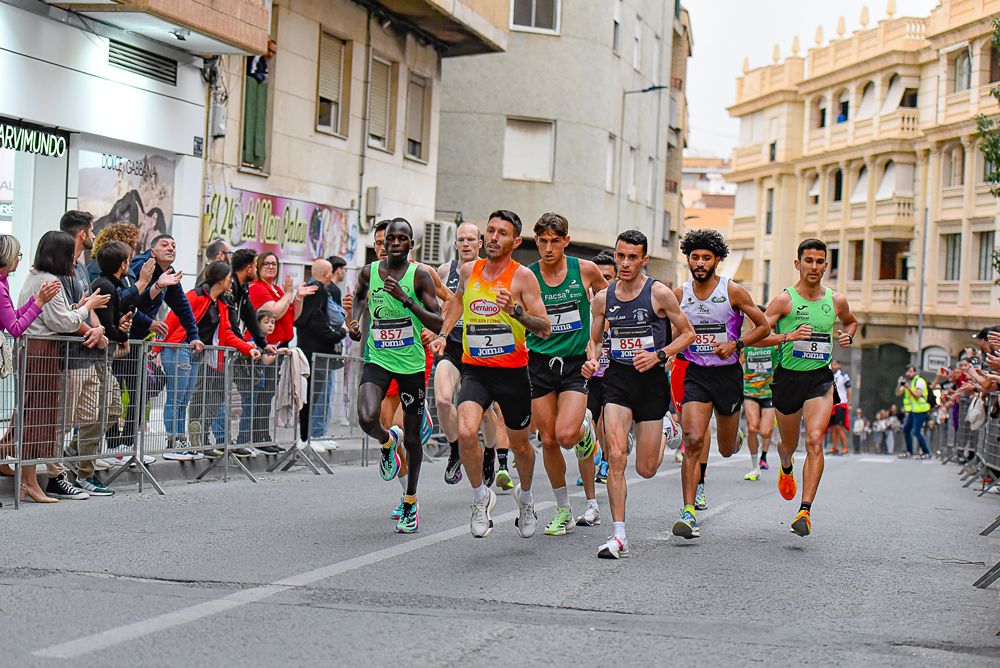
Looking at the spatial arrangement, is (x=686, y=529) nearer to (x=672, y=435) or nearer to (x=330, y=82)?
(x=672, y=435)

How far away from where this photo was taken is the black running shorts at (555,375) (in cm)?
838

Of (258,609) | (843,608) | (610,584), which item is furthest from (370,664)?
(843,608)

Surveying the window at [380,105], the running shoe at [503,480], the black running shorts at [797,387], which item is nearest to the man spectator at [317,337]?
the running shoe at [503,480]

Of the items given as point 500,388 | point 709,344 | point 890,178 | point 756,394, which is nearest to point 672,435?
point 709,344

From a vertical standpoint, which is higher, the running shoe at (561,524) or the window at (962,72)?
the window at (962,72)

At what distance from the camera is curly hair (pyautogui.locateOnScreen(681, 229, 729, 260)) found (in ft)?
29.2

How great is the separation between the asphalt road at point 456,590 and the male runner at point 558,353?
61 centimetres

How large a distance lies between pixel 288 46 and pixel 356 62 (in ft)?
7.51

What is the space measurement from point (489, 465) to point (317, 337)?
435cm

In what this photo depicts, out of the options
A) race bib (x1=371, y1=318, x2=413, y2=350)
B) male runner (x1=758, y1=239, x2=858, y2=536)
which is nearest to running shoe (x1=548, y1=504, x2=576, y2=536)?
race bib (x1=371, y1=318, x2=413, y2=350)

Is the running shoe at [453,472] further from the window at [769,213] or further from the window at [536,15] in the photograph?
the window at [769,213]

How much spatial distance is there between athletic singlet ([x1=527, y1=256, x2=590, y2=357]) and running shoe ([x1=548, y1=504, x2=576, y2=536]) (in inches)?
43.7

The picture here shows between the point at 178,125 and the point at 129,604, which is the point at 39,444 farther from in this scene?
the point at 178,125

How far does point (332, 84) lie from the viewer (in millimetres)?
20969
